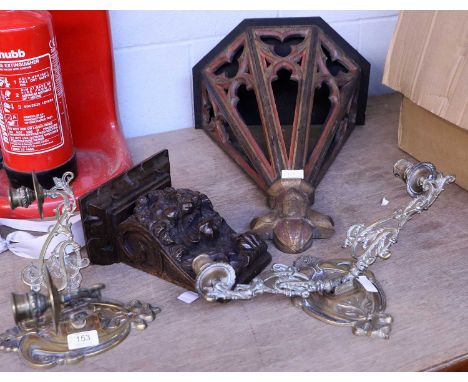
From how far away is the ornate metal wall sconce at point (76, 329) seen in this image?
72 cm

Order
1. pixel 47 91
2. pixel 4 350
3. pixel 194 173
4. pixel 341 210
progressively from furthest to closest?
pixel 194 173, pixel 341 210, pixel 47 91, pixel 4 350

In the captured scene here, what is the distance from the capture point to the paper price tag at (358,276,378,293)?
80cm

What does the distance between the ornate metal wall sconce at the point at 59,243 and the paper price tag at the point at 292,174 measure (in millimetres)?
343

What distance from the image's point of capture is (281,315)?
773 mm

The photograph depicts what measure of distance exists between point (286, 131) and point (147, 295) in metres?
0.51

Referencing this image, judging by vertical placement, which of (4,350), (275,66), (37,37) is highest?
(37,37)

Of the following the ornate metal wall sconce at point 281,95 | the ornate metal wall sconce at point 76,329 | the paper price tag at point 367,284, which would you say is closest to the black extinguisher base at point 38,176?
the ornate metal wall sconce at point 76,329

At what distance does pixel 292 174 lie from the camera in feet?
3.17

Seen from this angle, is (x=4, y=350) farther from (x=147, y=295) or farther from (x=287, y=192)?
(x=287, y=192)

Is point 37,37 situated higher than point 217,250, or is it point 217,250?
point 37,37

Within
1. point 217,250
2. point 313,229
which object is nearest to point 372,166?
point 313,229

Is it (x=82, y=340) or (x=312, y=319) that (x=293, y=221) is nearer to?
(x=312, y=319)

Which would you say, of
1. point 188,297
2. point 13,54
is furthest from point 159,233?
point 13,54

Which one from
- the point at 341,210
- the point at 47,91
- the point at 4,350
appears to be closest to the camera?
the point at 4,350
